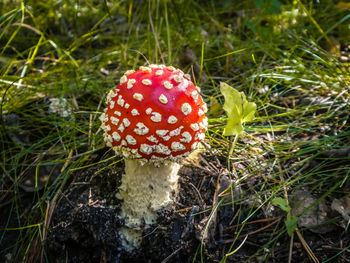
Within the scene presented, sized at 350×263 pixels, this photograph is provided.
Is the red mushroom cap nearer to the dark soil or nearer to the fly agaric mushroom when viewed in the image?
the fly agaric mushroom

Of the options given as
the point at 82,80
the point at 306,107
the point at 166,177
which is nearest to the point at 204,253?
the point at 166,177

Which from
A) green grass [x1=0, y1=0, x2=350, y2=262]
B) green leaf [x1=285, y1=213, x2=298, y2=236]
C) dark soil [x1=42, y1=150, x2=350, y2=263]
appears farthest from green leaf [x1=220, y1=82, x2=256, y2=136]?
green leaf [x1=285, y1=213, x2=298, y2=236]

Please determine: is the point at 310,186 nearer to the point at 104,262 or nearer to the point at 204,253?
the point at 204,253

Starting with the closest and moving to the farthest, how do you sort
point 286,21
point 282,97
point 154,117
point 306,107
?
point 154,117 → point 306,107 → point 282,97 → point 286,21

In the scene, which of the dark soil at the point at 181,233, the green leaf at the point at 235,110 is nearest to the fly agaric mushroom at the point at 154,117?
the green leaf at the point at 235,110

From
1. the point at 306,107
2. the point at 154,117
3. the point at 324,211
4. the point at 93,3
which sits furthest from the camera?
the point at 93,3

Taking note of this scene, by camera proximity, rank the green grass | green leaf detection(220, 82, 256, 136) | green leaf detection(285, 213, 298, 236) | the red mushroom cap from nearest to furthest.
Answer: the red mushroom cap
green leaf detection(285, 213, 298, 236)
green leaf detection(220, 82, 256, 136)
the green grass

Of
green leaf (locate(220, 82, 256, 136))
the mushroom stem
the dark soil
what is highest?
green leaf (locate(220, 82, 256, 136))
